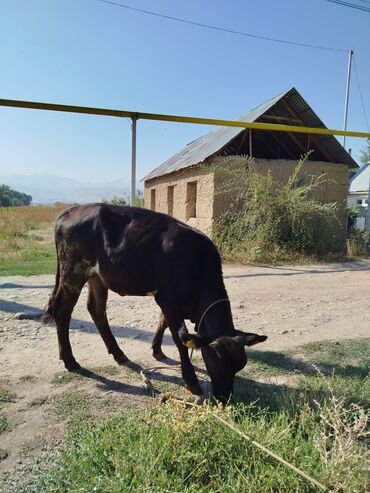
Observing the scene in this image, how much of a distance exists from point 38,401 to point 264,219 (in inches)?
365

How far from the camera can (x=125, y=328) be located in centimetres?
513

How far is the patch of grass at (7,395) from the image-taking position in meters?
3.17

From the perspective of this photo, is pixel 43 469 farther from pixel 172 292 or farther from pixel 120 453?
pixel 172 292

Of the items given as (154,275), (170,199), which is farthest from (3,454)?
(170,199)

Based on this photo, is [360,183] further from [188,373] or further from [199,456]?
[199,456]

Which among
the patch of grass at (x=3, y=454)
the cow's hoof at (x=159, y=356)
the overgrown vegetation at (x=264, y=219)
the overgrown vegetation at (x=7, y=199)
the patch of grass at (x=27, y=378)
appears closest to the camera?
the patch of grass at (x=3, y=454)

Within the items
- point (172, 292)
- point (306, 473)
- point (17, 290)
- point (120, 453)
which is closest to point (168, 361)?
point (172, 292)

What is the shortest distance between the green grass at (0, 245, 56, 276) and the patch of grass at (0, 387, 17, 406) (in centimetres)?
549

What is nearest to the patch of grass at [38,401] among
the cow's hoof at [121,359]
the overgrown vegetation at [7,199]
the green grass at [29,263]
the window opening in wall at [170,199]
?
the cow's hoof at [121,359]

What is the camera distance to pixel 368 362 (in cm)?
406

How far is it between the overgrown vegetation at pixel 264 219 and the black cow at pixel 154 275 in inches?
285

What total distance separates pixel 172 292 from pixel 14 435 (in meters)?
1.66

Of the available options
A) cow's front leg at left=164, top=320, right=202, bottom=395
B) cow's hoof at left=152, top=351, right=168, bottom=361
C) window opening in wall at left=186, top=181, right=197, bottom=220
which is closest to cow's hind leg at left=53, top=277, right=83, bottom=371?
cow's hoof at left=152, top=351, right=168, bottom=361

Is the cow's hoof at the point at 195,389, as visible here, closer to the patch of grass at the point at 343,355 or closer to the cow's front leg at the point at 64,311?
the cow's front leg at the point at 64,311
